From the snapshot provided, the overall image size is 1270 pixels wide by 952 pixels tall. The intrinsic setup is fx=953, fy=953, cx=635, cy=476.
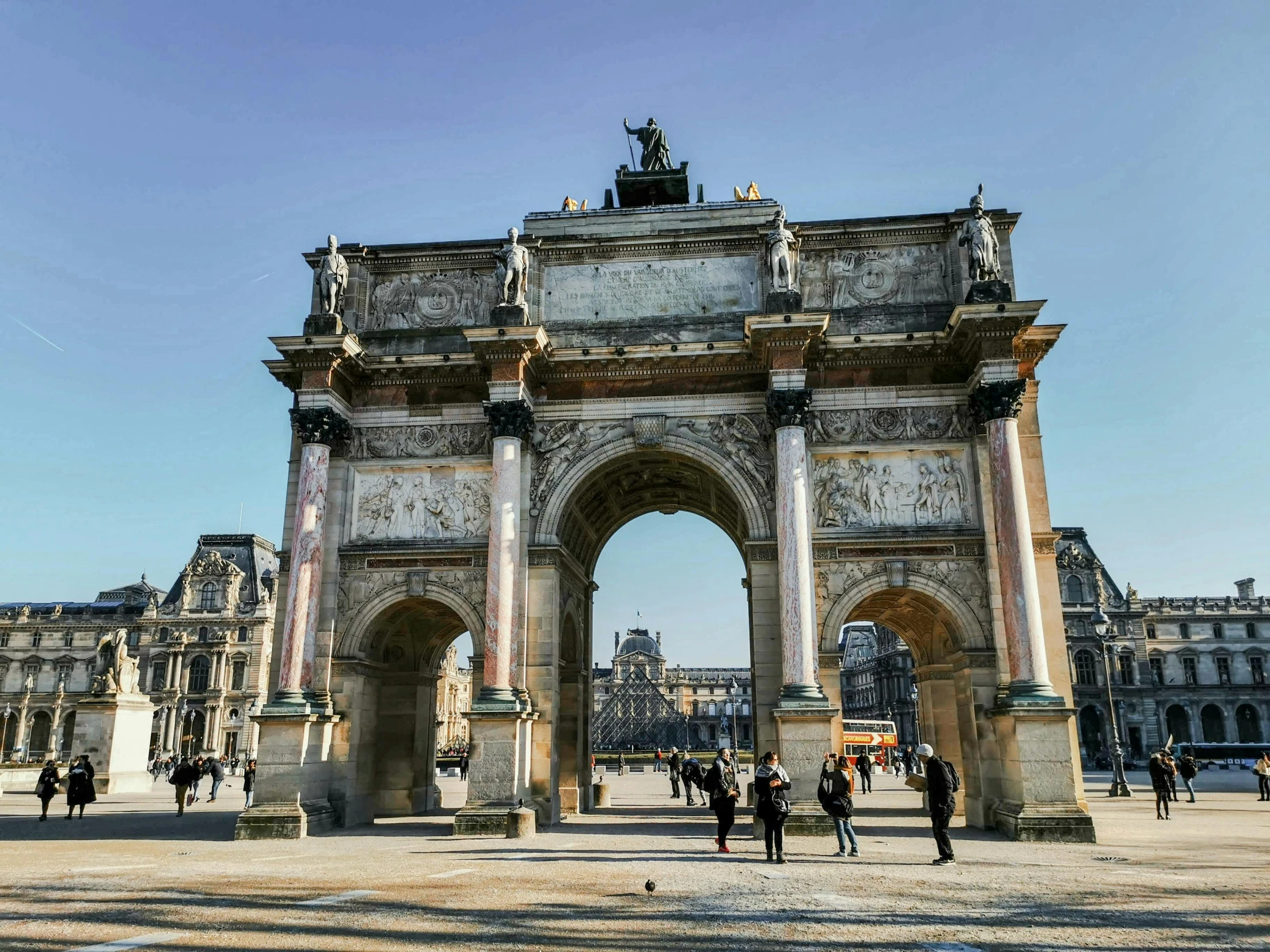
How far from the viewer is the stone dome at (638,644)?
159 meters

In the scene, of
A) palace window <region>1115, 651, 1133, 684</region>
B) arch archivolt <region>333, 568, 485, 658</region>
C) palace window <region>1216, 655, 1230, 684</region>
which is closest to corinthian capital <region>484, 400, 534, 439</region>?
arch archivolt <region>333, 568, 485, 658</region>

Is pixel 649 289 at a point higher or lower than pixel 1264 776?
higher

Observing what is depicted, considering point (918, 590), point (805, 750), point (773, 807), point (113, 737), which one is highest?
point (918, 590)

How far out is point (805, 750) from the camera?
1972cm

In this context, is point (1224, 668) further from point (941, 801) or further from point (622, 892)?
point (622, 892)

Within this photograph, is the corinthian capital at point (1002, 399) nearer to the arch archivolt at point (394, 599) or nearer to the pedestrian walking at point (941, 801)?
the pedestrian walking at point (941, 801)

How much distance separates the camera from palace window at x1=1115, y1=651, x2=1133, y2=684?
305 feet

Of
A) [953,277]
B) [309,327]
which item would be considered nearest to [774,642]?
[953,277]

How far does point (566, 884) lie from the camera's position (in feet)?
39.8

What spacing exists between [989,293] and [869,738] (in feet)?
174

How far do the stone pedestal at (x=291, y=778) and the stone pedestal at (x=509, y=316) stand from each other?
995cm

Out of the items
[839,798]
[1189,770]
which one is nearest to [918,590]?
[839,798]

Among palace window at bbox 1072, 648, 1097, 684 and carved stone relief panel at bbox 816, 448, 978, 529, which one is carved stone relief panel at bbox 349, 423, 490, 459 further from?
palace window at bbox 1072, 648, 1097, 684

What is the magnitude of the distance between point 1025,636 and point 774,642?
5370 mm
